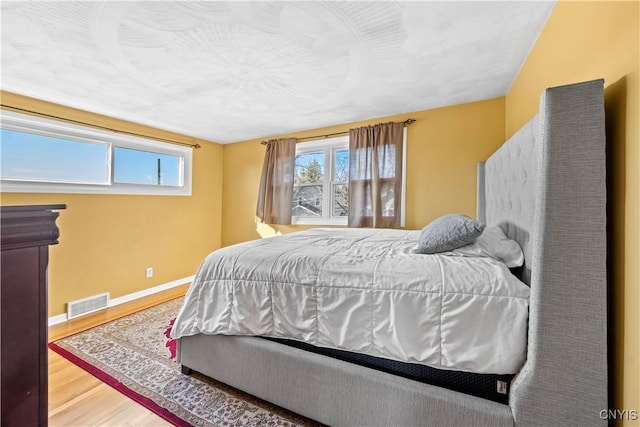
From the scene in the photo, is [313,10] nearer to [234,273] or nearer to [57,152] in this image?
[234,273]

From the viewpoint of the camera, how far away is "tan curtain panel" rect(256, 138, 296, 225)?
12.3ft

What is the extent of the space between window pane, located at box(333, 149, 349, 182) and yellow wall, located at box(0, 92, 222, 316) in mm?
2103

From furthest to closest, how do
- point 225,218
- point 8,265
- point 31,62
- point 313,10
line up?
point 225,218 < point 31,62 < point 313,10 < point 8,265

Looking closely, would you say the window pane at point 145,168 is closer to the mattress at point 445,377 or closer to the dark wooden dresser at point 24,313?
the dark wooden dresser at point 24,313

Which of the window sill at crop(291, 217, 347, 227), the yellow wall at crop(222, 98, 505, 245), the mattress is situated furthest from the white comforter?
the window sill at crop(291, 217, 347, 227)

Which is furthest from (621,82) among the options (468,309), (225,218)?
(225,218)

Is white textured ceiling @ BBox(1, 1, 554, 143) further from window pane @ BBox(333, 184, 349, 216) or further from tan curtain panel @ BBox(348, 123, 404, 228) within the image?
window pane @ BBox(333, 184, 349, 216)

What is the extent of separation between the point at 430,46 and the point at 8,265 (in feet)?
7.23

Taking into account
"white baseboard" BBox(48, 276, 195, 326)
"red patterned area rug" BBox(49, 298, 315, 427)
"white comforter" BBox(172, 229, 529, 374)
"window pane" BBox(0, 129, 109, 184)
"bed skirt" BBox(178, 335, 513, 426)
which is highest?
"window pane" BBox(0, 129, 109, 184)

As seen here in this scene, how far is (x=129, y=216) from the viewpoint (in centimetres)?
322

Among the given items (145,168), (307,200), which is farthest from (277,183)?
(145,168)

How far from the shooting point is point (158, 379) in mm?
1672

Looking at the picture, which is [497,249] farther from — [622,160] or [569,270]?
[622,160]

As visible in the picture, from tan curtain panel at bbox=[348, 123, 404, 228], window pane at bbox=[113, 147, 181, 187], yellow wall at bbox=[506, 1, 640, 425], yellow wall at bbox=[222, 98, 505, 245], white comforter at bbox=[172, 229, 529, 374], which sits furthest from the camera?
window pane at bbox=[113, 147, 181, 187]
